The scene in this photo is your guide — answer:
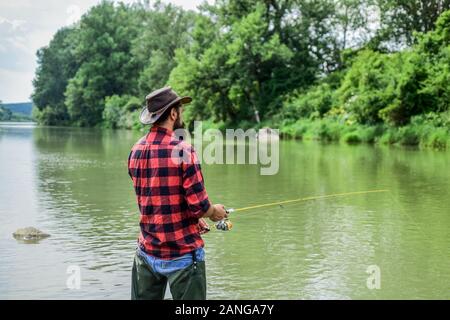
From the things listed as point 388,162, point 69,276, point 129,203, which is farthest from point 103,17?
point 69,276

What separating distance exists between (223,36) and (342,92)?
14329 mm

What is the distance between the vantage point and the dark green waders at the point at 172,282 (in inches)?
166

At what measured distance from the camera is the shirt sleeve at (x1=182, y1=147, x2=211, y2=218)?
4.09 metres

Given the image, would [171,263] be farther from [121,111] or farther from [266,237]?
[121,111]

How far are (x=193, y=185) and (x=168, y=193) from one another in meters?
0.18

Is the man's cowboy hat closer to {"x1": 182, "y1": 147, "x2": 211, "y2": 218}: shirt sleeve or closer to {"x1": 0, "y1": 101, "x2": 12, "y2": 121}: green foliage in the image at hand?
{"x1": 182, "y1": 147, "x2": 211, "y2": 218}: shirt sleeve

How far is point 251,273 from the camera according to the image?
7.26 metres

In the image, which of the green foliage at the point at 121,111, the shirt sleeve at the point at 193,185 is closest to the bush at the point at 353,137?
the shirt sleeve at the point at 193,185

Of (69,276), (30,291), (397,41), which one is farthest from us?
(397,41)

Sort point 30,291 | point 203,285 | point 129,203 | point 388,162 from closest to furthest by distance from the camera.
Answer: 1. point 203,285
2. point 30,291
3. point 129,203
4. point 388,162

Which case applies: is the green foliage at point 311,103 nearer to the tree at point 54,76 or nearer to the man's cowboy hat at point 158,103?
the man's cowboy hat at point 158,103

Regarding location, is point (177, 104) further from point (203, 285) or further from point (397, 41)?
point (397, 41)

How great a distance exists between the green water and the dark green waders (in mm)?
2006

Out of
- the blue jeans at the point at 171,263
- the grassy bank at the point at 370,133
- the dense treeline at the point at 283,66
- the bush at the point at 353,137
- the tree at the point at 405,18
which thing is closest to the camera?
the blue jeans at the point at 171,263
